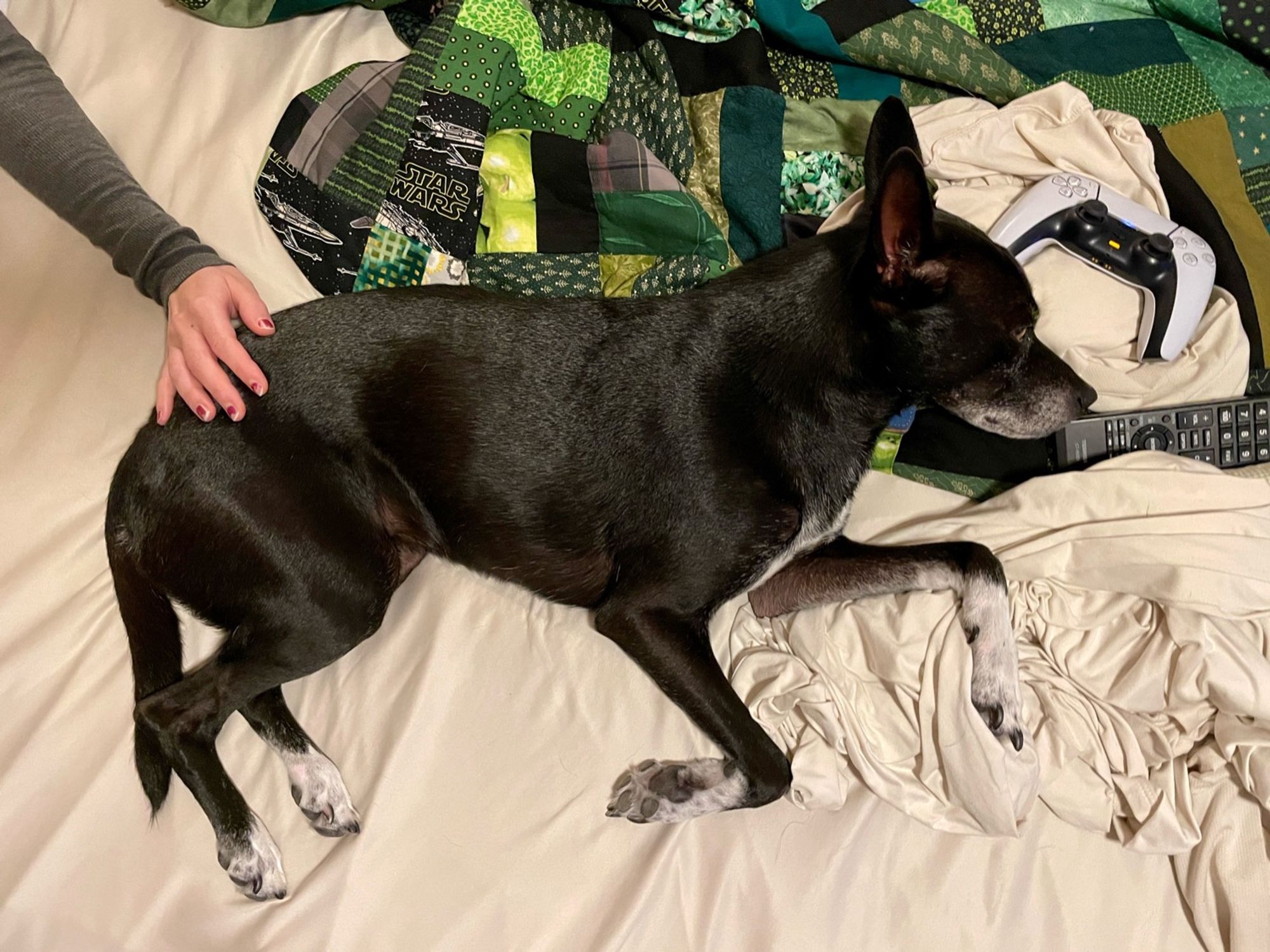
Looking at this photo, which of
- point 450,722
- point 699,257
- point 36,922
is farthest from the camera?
point 699,257

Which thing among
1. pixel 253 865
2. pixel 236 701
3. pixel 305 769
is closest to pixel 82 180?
pixel 236 701

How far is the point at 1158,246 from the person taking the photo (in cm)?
186

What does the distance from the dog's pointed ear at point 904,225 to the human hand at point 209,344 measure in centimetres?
118

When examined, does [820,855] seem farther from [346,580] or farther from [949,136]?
[949,136]

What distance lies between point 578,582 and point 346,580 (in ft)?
1.52

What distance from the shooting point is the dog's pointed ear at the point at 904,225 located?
1.43 meters

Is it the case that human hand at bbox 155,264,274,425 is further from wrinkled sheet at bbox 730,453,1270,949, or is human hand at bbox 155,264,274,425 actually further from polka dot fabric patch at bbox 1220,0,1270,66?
polka dot fabric patch at bbox 1220,0,1270,66

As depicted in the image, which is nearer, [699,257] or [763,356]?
[763,356]

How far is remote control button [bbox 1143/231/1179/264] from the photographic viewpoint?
6.09 feet

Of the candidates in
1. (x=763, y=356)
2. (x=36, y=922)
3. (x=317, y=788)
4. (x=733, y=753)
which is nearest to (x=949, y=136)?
(x=763, y=356)

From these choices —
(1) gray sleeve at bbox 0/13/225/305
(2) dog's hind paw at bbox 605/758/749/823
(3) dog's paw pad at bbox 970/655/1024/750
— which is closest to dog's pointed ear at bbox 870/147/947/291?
(3) dog's paw pad at bbox 970/655/1024/750

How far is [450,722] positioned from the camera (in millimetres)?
1838

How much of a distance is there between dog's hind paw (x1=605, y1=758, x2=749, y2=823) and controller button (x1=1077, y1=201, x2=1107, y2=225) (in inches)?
53.3

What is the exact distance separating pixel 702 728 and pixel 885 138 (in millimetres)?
1235
